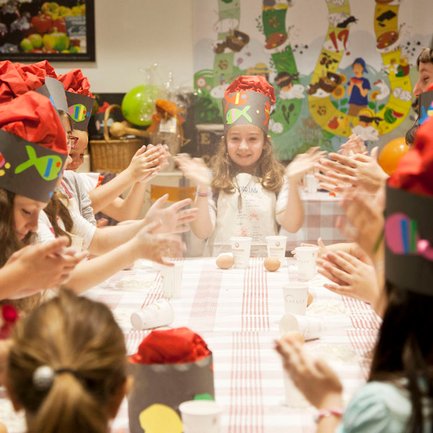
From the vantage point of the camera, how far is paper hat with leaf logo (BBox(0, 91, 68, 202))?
5.34ft

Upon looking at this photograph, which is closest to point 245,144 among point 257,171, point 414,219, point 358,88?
point 257,171

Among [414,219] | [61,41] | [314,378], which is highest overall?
[61,41]

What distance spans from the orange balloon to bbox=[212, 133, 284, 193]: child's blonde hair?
1739 mm

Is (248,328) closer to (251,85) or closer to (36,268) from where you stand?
(36,268)

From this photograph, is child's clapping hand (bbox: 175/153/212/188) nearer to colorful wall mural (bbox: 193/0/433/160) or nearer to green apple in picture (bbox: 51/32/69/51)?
colorful wall mural (bbox: 193/0/433/160)

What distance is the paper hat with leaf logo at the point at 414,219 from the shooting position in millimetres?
962

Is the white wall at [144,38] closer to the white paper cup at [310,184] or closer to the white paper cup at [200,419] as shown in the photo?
the white paper cup at [310,184]

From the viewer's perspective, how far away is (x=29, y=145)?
64.4 inches

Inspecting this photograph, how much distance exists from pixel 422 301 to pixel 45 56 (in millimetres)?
4650

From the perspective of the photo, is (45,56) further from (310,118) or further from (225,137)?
(225,137)

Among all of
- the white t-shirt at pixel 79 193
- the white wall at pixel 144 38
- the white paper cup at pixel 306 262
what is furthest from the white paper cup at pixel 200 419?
the white wall at pixel 144 38

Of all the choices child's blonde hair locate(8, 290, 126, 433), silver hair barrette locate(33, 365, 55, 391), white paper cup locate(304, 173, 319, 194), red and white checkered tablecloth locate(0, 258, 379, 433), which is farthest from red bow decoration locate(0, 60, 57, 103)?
white paper cup locate(304, 173, 319, 194)

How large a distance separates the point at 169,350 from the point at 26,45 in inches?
173

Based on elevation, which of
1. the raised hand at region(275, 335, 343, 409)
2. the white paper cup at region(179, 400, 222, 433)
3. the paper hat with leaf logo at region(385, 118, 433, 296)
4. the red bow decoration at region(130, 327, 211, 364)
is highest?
the paper hat with leaf logo at region(385, 118, 433, 296)
